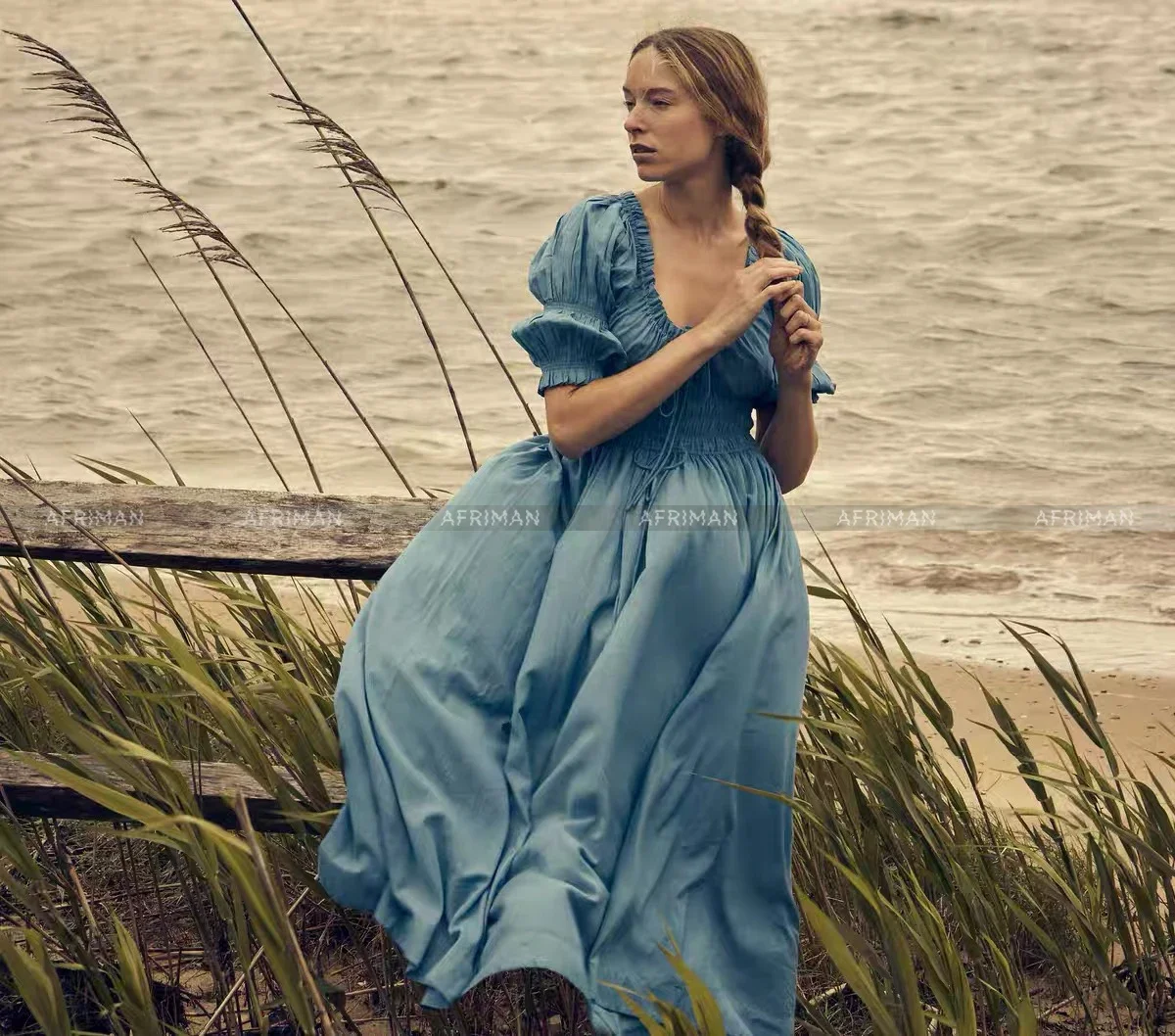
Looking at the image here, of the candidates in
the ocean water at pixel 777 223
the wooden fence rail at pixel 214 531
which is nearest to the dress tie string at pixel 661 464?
the wooden fence rail at pixel 214 531

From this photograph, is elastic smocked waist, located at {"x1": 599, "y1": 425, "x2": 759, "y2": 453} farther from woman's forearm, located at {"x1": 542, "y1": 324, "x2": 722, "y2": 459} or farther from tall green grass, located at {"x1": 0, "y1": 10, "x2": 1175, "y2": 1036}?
tall green grass, located at {"x1": 0, "y1": 10, "x2": 1175, "y2": 1036}

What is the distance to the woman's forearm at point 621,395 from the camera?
2.11m

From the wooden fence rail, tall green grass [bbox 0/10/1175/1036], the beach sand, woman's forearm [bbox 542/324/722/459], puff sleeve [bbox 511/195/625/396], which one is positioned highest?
puff sleeve [bbox 511/195/625/396]

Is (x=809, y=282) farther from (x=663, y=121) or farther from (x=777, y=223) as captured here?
(x=777, y=223)

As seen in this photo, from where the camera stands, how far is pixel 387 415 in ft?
30.0

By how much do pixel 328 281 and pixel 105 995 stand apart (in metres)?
9.36

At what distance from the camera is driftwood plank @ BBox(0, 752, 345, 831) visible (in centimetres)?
236

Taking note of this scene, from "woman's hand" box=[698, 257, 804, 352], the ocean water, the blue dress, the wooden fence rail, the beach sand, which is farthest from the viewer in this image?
the ocean water

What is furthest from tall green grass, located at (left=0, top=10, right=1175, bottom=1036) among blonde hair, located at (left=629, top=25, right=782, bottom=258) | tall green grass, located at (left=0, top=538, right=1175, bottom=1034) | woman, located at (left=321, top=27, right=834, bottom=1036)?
blonde hair, located at (left=629, top=25, right=782, bottom=258)

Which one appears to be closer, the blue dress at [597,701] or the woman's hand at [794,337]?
the blue dress at [597,701]

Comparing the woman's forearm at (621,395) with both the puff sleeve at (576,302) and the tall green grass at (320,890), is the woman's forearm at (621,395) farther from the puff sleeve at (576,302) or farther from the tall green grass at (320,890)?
the tall green grass at (320,890)

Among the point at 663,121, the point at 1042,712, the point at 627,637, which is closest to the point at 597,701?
the point at 627,637

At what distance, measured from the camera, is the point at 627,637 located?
208 cm

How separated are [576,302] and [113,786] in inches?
36.3
